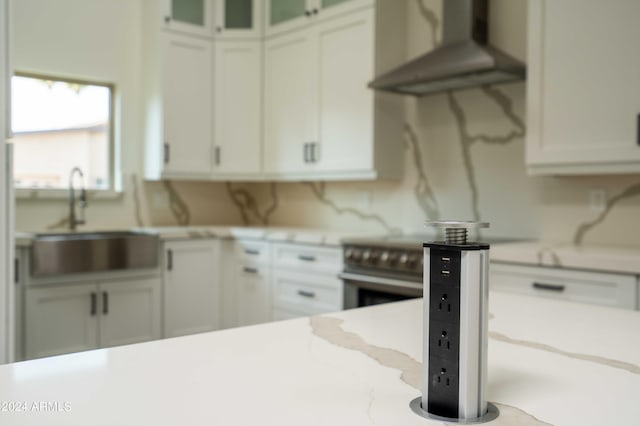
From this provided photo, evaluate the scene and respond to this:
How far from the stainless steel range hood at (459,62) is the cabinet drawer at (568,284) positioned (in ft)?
3.19

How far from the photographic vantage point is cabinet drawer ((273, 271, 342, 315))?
3.34 metres

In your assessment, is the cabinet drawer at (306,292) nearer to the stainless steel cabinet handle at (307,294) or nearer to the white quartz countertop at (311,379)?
the stainless steel cabinet handle at (307,294)

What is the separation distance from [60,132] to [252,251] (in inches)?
59.3

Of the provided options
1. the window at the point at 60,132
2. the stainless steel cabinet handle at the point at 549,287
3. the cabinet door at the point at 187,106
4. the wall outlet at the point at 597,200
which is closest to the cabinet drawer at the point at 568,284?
the stainless steel cabinet handle at the point at 549,287

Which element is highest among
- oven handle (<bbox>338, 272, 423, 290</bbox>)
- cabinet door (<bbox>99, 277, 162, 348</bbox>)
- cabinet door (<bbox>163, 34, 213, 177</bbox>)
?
cabinet door (<bbox>163, 34, 213, 177</bbox>)

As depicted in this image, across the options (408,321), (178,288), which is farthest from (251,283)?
(408,321)

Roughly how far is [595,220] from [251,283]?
81.3 inches

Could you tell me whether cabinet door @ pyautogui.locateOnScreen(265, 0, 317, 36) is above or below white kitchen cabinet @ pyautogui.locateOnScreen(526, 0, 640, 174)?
above

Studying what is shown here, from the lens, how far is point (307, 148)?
12.9 ft

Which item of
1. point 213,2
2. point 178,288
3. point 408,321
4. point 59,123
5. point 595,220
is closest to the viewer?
point 408,321

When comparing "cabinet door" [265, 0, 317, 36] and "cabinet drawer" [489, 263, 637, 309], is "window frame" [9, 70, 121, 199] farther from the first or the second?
"cabinet drawer" [489, 263, 637, 309]

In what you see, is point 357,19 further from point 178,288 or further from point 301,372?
point 301,372

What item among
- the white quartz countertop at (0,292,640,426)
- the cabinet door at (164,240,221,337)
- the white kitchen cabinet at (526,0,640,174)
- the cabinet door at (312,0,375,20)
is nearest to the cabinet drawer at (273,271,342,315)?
the cabinet door at (164,240,221,337)

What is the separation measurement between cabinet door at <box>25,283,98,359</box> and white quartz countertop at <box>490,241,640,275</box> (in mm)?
2178
